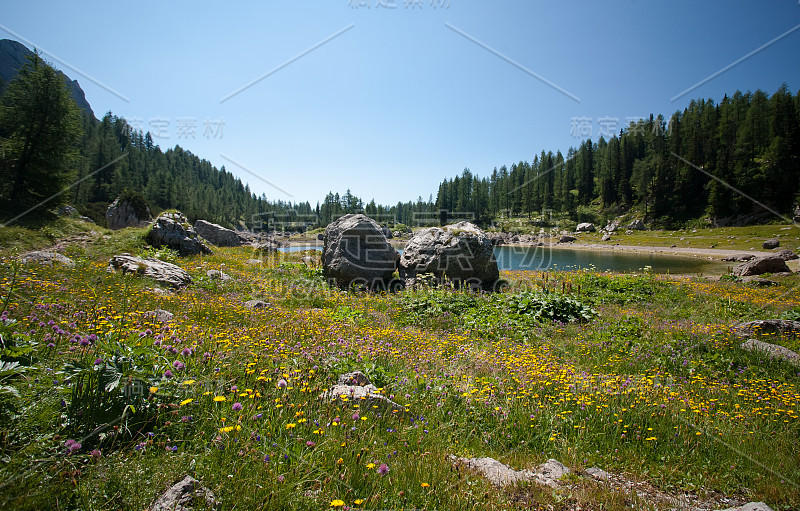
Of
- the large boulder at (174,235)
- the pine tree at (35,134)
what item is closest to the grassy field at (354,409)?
the large boulder at (174,235)

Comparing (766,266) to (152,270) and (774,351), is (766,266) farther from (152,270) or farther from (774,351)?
(152,270)

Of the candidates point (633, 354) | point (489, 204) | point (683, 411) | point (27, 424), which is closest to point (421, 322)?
point (633, 354)

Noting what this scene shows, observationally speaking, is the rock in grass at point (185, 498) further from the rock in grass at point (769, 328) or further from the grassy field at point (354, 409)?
the rock in grass at point (769, 328)

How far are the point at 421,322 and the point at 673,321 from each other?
823 cm

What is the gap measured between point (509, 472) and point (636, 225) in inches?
3876

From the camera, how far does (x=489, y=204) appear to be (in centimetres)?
12469

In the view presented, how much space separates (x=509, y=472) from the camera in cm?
318

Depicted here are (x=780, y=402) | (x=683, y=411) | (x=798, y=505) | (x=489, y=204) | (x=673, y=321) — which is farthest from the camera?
(x=489, y=204)

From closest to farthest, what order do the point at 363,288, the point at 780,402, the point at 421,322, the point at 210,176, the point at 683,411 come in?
the point at 683,411
the point at 780,402
the point at 421,322
the point at 363,288
the point at 210,176

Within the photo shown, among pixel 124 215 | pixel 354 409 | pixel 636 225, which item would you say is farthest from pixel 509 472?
pixel 636 225

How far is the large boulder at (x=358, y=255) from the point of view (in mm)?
14234

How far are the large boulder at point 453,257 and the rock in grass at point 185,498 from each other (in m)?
12.4

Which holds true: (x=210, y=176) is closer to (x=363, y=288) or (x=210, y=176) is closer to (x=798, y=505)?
(x=363, y=288)

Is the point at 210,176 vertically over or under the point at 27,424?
over
